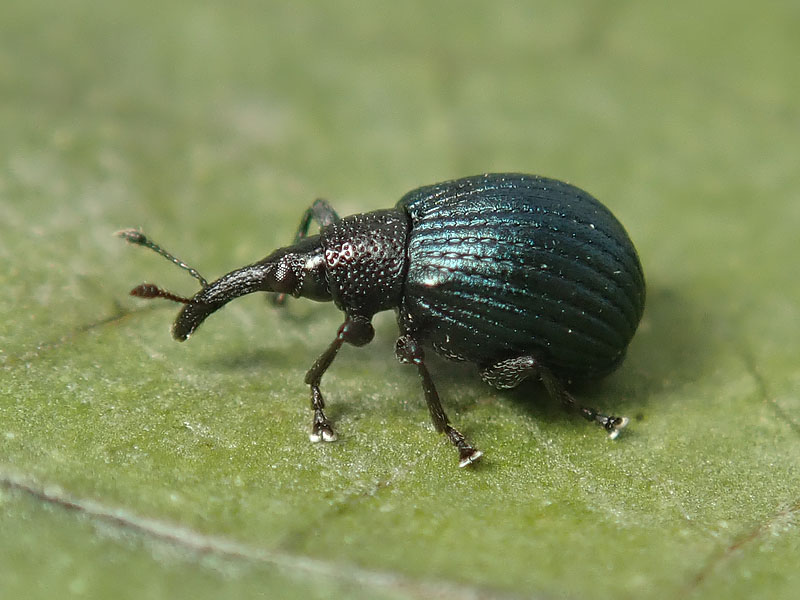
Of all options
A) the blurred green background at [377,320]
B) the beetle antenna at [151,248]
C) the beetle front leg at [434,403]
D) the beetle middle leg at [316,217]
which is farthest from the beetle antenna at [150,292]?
the beetle front leg at [434,403]

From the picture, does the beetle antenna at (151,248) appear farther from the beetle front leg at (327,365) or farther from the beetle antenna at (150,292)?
the beetle front leg at (327,365)

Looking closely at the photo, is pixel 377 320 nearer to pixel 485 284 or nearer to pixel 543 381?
pixel 485 284

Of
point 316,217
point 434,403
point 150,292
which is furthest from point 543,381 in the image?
point 150,292

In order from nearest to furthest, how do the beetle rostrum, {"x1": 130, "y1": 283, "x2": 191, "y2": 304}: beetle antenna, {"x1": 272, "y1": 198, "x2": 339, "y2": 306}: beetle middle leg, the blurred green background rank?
the blurred green background, the beetle rostrum, {"x1": 130, "y1": 283, "x2": 191, "y2": 304}: beetle antenna, {"x1": 272, "y1": 198, "x2": 339, "y2": 306}: beetle middle leg

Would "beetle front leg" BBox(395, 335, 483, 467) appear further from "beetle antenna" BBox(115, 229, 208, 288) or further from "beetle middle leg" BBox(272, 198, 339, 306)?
"beetle antenna" BBox(115, 229, 208, 288)

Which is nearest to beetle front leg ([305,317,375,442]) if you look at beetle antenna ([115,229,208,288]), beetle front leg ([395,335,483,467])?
beetle front leg ([395,335,483,467])

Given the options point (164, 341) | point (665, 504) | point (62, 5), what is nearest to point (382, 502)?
point (665, 504)
